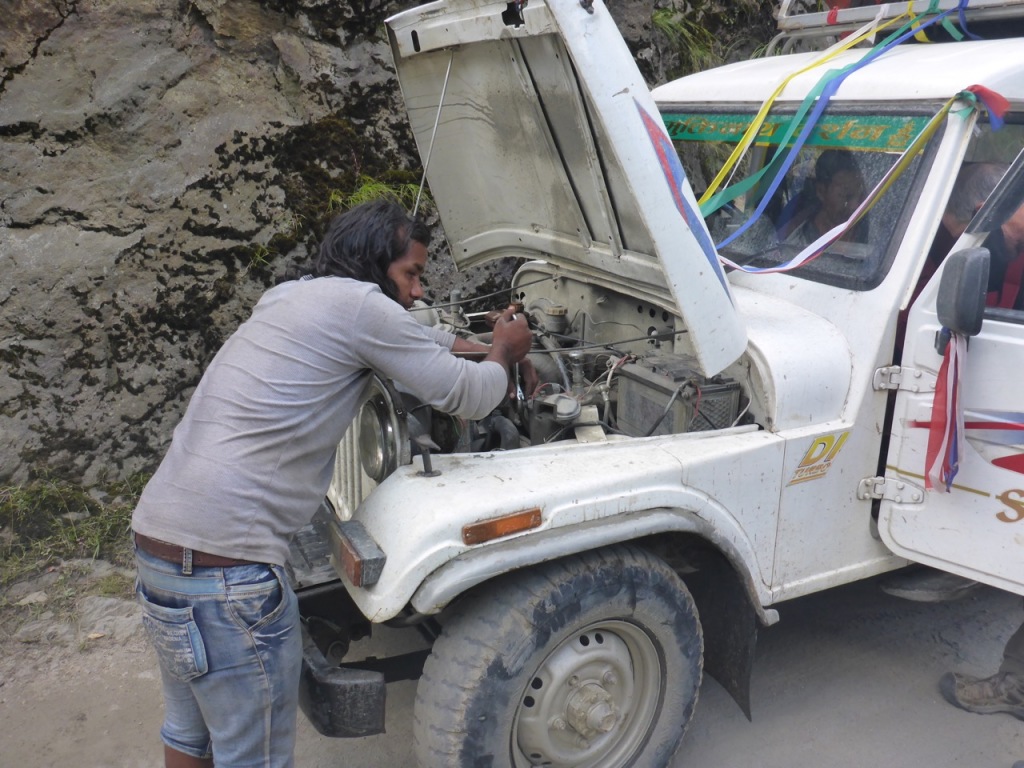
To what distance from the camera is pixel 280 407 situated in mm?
2248

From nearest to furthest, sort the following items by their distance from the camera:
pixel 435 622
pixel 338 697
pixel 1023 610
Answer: pixel 338 697 < pixel 435 622 < pixel 1023 610

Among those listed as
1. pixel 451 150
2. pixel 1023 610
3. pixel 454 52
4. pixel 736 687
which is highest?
pixel 454 52

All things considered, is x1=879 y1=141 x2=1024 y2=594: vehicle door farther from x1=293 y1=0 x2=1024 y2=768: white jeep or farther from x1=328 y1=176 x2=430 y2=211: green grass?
x1=328 y1=176 x2=430 y2=211: green grass

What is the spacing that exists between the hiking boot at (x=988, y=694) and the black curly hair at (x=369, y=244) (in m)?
2.56

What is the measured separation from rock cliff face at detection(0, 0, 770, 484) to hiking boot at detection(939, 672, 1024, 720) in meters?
3.71

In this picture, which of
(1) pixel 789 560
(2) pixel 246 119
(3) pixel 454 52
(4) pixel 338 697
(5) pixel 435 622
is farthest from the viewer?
(2) pixel 246 119

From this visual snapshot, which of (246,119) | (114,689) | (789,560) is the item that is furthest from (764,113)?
(114,689)

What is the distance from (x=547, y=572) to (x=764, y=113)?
1.95 meters

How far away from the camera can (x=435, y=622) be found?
2713 millimetres

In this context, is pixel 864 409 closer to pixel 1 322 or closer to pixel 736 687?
pixel 736 687

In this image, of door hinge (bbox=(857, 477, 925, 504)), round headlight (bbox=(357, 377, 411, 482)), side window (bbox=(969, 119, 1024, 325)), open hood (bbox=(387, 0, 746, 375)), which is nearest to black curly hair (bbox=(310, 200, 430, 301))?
round headlight (bbox=(357, 377, 411, 482))

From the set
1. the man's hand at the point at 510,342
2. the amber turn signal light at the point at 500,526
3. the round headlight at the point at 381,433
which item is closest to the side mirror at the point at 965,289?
the man's hand at the point at 510,342

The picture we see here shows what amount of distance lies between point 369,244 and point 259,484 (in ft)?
2.34

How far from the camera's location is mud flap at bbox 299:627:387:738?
2.42 meters
